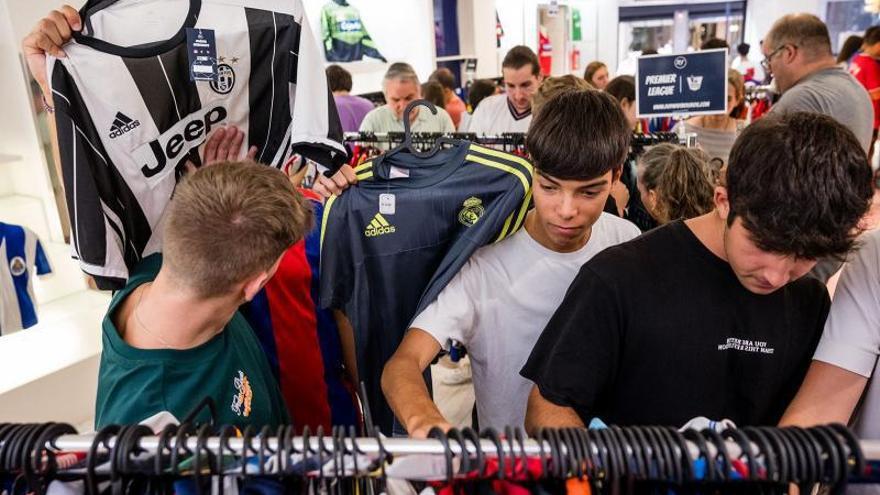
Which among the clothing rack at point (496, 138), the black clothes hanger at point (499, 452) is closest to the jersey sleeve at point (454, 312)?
the black clothes hanger at point (499, 452)

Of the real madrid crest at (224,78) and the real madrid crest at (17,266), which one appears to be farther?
the real madrid crest at (17,266)

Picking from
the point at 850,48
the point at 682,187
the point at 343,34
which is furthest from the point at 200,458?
the point at 850,48

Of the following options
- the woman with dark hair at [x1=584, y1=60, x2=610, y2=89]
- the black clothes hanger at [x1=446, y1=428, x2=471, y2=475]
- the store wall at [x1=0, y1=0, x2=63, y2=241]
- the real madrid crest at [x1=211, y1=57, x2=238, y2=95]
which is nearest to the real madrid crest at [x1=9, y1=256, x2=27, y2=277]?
the store wall at [x1=0, y1=0, x2=63, y2=241]

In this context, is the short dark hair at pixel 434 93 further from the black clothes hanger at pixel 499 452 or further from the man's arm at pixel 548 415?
the black clothes hanger at pixel 499 452

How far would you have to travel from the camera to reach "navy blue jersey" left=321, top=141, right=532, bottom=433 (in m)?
1.44

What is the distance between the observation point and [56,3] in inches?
120

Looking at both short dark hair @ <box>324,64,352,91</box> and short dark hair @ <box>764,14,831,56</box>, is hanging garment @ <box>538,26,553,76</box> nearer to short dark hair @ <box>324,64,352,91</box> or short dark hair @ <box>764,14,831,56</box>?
short dark hair @ <box>324,64,352,91</box>

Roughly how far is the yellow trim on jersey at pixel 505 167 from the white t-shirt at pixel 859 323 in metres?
0.64

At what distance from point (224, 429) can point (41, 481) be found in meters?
0.24

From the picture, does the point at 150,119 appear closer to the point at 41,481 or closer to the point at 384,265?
the point at 384,265

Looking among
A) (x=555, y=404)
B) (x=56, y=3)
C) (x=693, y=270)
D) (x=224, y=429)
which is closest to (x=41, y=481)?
(x=224, y=429)

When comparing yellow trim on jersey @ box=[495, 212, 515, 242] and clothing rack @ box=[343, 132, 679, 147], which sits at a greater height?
clothing rack @ box=[343, 132, 679, 147]

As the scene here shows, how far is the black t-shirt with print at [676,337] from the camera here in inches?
41.8

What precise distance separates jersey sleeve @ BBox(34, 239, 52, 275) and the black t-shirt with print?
7.88ft
